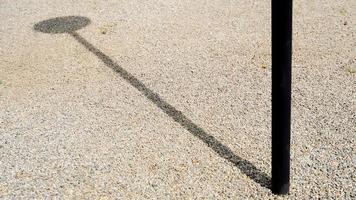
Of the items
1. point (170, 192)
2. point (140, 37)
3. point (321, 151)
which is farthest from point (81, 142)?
point (140, 37)

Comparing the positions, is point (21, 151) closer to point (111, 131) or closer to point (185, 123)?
point (111, 131)

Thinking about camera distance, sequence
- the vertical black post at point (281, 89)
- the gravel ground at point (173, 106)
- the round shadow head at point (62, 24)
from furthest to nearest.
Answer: the round shadow head at point (62, 24) → the gravel ground at point (173, 106) → the vertical black post at point (281, 89)

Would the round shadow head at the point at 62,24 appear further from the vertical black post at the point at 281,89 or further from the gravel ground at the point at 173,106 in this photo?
the vertical black post at the point at 281,89

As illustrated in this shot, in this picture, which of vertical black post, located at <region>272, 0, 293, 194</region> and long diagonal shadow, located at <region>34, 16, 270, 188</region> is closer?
vertical black post, located at <region>272, 0, 293, 194</region>

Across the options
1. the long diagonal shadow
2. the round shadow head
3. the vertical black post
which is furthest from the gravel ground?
the vertical black post

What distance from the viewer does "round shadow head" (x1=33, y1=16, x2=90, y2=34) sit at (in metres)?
8.02

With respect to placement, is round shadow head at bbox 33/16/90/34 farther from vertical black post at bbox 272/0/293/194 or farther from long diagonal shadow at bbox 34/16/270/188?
vertical black post at bbox 272/0/293/194

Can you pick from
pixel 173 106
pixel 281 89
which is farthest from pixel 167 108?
pixel 281 89

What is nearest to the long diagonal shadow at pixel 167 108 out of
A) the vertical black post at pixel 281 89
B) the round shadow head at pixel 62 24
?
the round shadow head at pixel 62 24

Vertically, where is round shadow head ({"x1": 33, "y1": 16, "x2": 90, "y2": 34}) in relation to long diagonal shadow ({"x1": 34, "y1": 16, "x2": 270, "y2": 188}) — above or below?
below

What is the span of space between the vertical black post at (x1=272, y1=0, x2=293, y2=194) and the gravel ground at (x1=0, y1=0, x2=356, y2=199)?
291mm

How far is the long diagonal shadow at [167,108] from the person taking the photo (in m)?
4.01

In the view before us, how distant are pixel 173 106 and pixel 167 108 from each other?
80 millimetres

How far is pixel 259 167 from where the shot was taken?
13.3 ft
